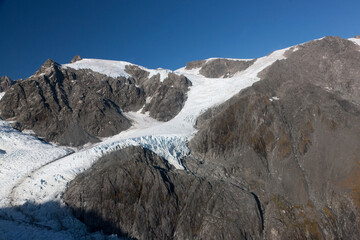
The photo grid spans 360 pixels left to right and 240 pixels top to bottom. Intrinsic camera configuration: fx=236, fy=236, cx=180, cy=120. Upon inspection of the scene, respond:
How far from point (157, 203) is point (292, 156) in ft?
64.3

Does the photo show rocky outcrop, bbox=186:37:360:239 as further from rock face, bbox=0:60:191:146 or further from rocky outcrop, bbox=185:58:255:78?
rocky outcrop, bbox=185:58:255:78

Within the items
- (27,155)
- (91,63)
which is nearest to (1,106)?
(27,155)

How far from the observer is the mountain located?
25.2 m

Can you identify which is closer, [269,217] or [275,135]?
[269,217]

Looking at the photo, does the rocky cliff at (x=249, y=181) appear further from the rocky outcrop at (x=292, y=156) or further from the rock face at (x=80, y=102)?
the rock face at (x=80, y=102)

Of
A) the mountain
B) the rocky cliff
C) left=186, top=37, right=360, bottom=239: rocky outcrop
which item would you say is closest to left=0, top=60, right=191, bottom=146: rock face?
the mountain

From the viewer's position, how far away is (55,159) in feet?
107

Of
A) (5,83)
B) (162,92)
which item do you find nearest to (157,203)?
(162,92)

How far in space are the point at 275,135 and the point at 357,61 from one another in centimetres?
3325

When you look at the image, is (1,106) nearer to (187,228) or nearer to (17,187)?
(17,187)

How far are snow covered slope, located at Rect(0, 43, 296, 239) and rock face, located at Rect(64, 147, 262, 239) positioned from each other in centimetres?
191

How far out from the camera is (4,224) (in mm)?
Answer: 20344

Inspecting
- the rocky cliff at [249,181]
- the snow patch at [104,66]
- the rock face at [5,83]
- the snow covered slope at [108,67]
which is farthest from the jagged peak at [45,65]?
the rocky cliff at [249,181]

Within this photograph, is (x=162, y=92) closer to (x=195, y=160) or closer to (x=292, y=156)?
(x=195, y=160)
